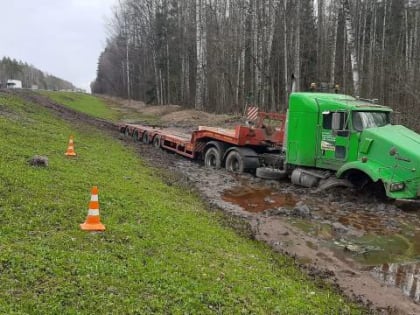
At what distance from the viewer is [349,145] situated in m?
11.7

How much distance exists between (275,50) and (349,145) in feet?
90.2

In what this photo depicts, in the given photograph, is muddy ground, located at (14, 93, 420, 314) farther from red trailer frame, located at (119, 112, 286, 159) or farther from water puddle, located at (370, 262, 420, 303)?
red trailer frame, located at (119, 112, 286, 159)

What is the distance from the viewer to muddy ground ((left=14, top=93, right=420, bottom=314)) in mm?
6558

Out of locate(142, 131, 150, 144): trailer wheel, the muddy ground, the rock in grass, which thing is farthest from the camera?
locate(142, 131, 150, 144): trailer wheel

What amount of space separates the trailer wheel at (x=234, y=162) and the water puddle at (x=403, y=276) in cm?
831

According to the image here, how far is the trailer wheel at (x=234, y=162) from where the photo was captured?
1537 cm

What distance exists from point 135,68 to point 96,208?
212 ft

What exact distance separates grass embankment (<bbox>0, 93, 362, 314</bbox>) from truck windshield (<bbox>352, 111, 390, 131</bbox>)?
490cm

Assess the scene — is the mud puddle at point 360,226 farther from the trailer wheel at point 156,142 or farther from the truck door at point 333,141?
the trailer wheel at point 156,142

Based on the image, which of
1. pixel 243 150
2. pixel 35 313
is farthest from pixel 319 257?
pixel 243 150

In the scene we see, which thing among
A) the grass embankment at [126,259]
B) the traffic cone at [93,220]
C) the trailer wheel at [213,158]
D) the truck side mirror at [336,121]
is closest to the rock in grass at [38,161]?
the grass embankment at [126,259]

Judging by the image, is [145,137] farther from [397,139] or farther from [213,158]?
[397,139]

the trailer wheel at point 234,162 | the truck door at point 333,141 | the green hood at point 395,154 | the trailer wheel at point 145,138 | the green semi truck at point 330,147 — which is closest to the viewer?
the green hood at point 395,154

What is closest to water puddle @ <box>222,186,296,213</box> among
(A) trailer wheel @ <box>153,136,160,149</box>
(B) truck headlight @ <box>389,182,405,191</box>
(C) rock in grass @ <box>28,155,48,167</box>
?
(B) truck headlight @ <box>389,182,405,191</box>
